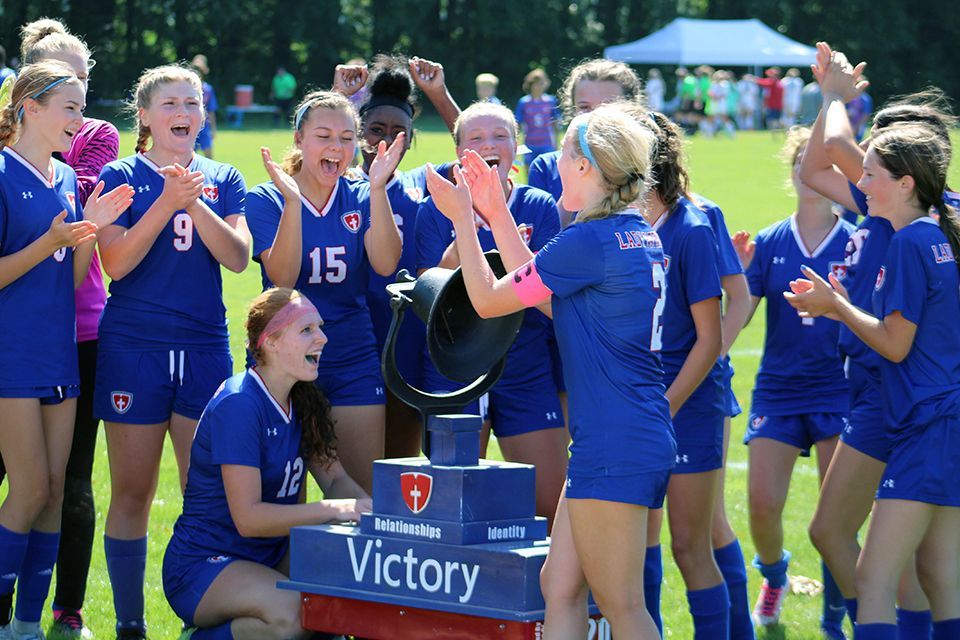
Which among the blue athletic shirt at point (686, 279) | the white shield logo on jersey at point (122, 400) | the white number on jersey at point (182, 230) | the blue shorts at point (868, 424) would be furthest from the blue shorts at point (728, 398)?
the white shield logo on jersey at point (122, 400)

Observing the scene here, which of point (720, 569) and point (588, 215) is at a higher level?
point (588, 215)

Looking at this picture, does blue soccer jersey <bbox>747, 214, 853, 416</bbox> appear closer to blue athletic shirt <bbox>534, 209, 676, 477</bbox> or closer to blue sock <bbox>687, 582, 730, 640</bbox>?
blue sock <bbox>687, 582, 730, 640</bbox>

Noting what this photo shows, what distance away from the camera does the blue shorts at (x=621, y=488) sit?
380 cm

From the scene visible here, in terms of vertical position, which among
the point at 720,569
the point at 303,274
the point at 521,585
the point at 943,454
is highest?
the point at 303,274

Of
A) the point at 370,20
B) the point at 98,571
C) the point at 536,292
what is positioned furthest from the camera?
the point at 370,20

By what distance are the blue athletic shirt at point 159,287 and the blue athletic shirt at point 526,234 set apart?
2.88ft

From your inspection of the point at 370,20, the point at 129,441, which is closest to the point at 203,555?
the point at 129,441

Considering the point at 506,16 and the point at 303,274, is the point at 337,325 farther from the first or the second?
the point at 506,16

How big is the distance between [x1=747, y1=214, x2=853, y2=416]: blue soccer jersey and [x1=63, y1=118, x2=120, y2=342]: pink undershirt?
2.88 m

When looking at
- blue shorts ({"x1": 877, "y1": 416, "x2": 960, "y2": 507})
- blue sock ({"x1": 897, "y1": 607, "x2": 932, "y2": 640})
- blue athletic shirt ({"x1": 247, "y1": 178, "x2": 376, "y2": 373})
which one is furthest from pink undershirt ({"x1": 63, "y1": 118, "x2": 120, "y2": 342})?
blue sock ({"x1": 897, "y1": 607, "x2": 932, "y2": 640})

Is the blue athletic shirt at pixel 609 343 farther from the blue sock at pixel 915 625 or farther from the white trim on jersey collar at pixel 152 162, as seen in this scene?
the white trim on jersey collar at pixel 152 162

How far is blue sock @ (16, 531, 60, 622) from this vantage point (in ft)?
17.0

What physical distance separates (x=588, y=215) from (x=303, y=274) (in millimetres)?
1760

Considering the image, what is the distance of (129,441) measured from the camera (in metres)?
5.21
